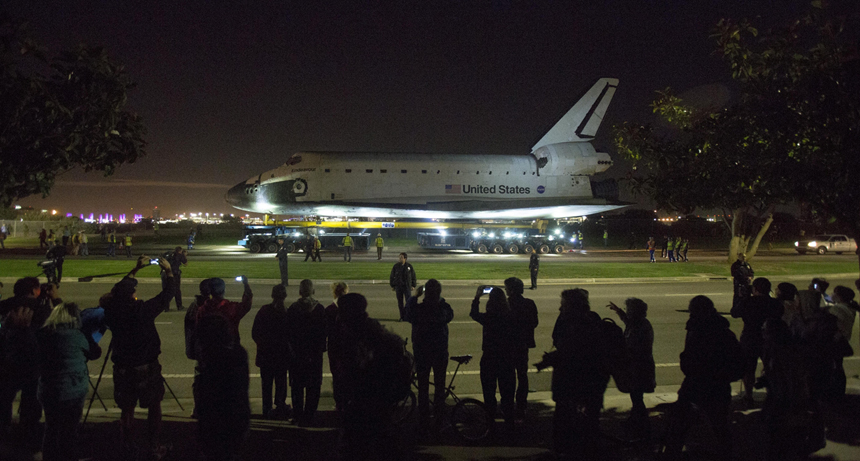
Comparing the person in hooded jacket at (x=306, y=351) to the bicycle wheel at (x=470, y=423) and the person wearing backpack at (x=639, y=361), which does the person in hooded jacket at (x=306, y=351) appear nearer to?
the bicycle wheel at (x=470, y=423)

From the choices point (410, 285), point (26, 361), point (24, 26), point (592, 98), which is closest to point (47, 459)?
point (26, 361)

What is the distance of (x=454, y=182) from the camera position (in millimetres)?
26812

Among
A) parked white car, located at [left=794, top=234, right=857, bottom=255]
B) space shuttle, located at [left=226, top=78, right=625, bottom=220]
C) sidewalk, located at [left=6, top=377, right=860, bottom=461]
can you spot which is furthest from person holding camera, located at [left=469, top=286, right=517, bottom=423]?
parked white car, located at [left=794, top=234, right=857, bottom=255]

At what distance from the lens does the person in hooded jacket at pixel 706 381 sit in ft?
14.7

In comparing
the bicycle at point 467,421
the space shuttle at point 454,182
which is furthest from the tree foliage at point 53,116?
the space shuttle at point 454,182

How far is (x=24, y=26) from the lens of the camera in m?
6.05

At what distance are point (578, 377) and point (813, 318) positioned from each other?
2566 mm

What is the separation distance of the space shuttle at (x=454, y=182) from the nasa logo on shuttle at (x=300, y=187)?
0.17ft

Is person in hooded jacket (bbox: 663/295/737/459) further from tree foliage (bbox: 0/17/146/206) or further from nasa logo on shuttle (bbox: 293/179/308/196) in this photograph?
nasa logo on shuttle (bbox: 293/179/308/196)

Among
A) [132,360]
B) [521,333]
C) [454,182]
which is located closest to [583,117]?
[454,182]

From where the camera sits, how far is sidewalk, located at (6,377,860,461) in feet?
15.8

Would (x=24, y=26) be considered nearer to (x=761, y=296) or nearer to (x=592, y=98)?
(x=761, y=296)

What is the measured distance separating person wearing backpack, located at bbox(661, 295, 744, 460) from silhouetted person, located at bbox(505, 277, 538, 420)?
4.74 ft

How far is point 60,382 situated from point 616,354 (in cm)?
464
